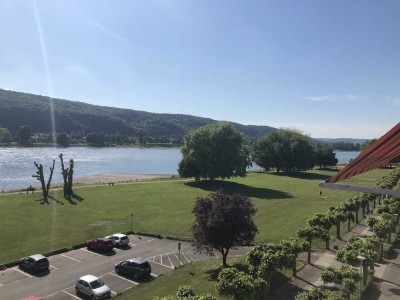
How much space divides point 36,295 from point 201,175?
2556 inches

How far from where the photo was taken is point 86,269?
32.6 metres

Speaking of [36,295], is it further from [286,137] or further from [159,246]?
[286,137]

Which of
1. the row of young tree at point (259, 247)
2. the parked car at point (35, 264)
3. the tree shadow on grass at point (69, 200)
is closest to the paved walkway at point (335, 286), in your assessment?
the row of young tree at point (259, 247)

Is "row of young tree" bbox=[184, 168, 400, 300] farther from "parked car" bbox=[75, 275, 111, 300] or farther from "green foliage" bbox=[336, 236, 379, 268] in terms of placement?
"parked car" bbox=[75, 275, 111, 300]

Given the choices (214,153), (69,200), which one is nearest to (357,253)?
(69,200)

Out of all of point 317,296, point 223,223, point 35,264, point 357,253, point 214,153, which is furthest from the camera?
point 214,153

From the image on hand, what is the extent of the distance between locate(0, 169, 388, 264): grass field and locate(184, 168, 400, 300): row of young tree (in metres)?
9.88

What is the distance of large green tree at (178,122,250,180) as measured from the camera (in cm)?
8806

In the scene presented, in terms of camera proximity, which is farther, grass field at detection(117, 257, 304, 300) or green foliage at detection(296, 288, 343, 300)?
grass field at detection(117, 257, 304, 300)

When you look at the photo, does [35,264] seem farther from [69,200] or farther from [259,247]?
[69,200]

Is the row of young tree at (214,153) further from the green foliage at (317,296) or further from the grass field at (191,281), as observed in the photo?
the green foliage at (317,296)

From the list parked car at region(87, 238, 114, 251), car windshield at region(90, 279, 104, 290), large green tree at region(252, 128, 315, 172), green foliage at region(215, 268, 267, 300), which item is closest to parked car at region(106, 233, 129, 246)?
parked car at region(87, 238, 114, 251)

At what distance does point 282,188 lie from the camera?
83750 millimetres

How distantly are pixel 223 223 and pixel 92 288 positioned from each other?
442 inches
